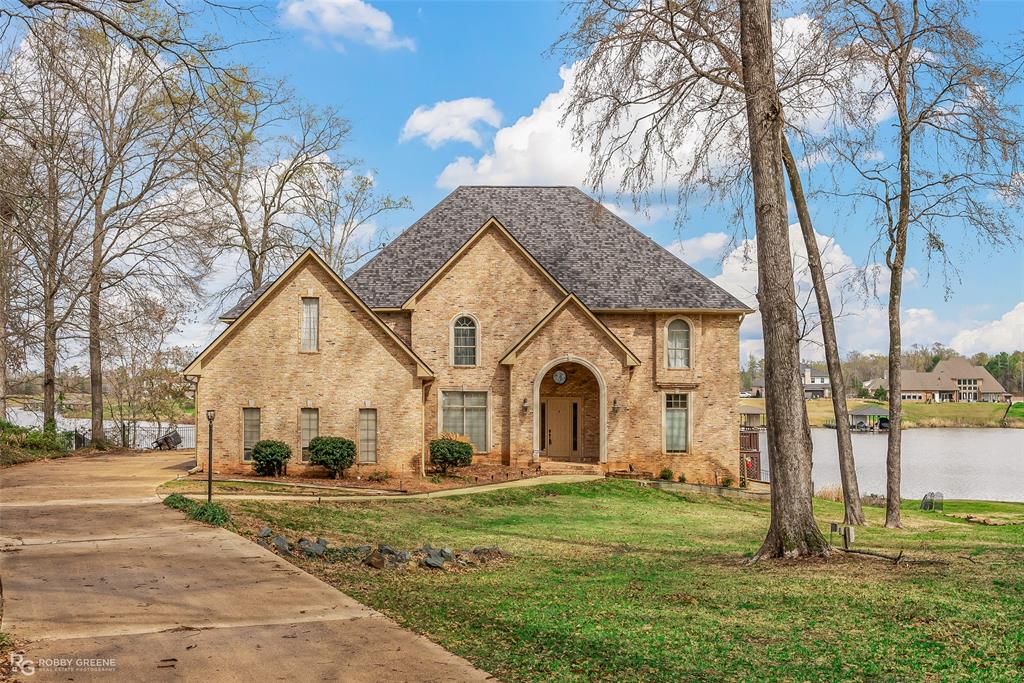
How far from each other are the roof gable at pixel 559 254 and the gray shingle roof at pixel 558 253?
3cm

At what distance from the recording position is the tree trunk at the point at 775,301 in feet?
38.4

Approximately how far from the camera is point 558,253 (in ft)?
102

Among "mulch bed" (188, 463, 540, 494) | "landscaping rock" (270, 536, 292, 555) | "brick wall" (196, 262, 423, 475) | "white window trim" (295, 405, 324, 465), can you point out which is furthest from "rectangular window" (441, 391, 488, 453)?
"landscaping rock" (270, 536, 292, 555)

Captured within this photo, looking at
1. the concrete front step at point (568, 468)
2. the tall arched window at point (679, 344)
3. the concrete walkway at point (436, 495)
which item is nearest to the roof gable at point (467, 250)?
the tall arched window at point (679, 344)

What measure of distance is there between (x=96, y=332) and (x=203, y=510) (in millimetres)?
20135

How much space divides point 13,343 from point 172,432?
460 inches

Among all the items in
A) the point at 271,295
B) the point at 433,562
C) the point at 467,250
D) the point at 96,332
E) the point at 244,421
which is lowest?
the point at 433,562

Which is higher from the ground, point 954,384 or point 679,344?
point 679,344

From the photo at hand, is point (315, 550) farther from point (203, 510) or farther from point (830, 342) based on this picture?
point (830, 342)

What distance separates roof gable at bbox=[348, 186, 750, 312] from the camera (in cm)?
2941

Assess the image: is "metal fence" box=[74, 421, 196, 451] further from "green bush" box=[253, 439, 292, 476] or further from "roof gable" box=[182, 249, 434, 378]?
"green bush" box=[253, 439, 292, 476]

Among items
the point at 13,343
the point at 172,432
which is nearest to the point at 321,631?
the point at 13,343

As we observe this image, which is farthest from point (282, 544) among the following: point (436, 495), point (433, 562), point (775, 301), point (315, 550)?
point (436, 495)

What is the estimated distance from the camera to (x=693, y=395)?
2905 centimetres
